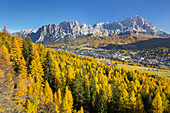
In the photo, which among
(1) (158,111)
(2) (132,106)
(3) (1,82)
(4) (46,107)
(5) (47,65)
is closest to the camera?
(3) (1,82)

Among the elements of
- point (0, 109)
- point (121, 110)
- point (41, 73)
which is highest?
point (0, 109)

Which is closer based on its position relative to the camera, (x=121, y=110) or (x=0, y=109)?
(x=0, y=109)

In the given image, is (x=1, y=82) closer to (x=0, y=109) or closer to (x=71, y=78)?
(x=0, y=109)

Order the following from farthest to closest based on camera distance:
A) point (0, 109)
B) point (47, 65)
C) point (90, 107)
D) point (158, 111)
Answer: point (47, 65) < point (90, 107) < point (158, 111) < point (0, 109)

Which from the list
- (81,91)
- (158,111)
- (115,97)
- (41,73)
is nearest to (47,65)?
(41,73)

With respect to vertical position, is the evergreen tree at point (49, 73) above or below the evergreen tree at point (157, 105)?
above

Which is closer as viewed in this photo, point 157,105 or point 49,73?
point 157,105

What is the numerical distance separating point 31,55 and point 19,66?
41.4 ft

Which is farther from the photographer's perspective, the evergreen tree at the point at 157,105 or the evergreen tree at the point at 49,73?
the evergreen tree at the point at 49,73

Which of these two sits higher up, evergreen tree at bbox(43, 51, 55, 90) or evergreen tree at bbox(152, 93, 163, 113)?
evergreen tree at bbox(43, 51, 55, 90)

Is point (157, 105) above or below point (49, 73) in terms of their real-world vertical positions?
below

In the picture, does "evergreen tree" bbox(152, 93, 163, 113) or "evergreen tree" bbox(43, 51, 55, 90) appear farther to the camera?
"evergreen tree" bbox(43, 51, 55, 90)

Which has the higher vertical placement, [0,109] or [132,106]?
[0,109]

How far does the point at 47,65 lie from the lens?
47.6m
